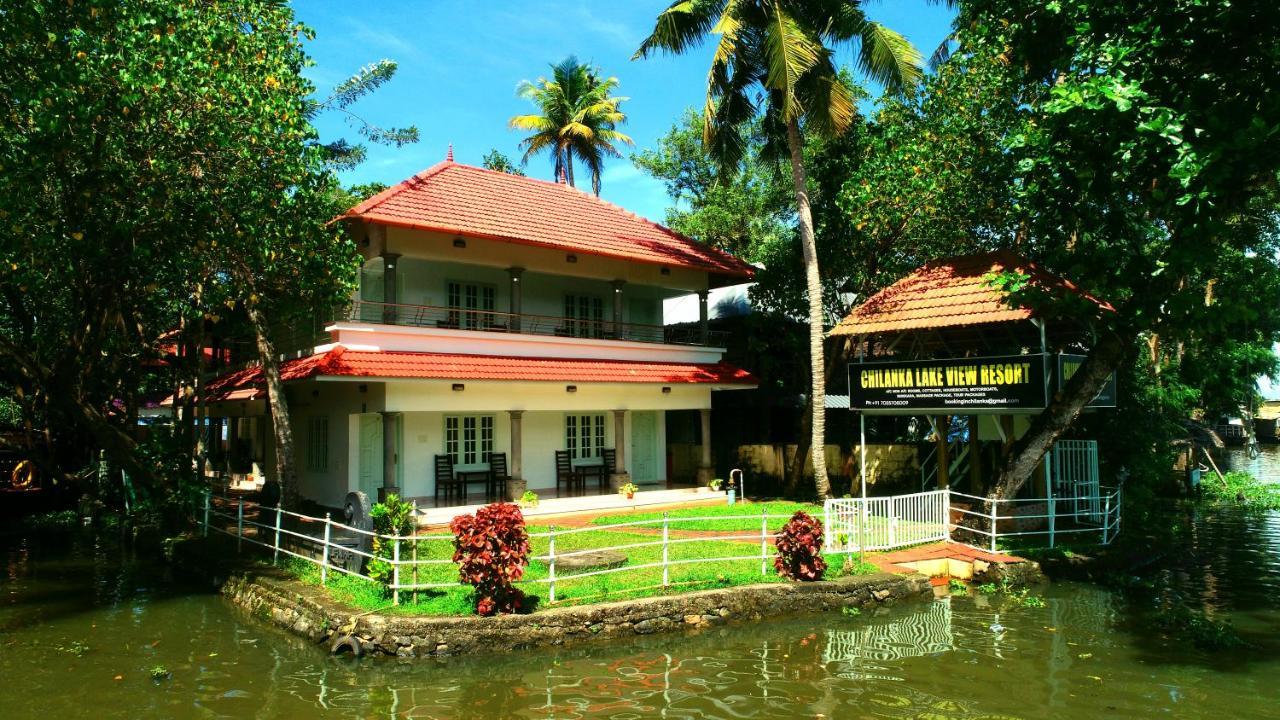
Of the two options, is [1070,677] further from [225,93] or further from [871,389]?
[225,93]

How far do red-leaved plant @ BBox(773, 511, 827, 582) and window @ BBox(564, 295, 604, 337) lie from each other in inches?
462

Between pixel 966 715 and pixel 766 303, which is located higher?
pixel 766 303

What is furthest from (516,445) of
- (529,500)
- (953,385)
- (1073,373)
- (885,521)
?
(1073,373)

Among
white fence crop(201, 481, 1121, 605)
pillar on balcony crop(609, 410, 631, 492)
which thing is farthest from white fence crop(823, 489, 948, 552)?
pillar on balcony crop(609, 410, 631, 492)

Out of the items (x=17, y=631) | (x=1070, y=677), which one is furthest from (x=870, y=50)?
(x=17, y=631)

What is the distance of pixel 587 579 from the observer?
11703 mm

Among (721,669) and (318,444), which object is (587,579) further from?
(318,444)

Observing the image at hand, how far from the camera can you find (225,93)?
45.1ft

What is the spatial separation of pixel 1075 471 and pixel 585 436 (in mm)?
11867

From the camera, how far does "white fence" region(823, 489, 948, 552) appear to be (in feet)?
43.2

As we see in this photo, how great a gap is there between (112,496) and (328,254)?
11833 millimetres

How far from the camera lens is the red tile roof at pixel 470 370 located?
1686cm

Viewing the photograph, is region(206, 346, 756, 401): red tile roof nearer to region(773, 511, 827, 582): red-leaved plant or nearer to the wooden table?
the wooden table

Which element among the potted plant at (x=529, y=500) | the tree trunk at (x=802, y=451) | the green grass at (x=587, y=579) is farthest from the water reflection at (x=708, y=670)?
the tree trunk at (x=802, y=451)
